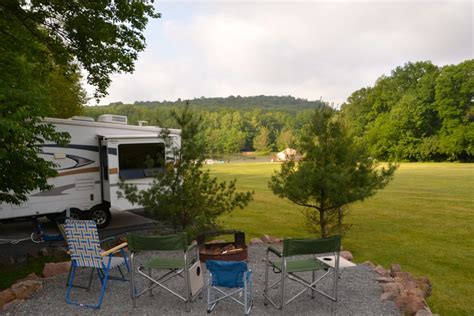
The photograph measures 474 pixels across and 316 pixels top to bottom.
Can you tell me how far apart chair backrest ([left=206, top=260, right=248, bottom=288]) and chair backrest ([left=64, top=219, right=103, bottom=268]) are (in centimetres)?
142

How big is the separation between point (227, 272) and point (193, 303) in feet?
2.42

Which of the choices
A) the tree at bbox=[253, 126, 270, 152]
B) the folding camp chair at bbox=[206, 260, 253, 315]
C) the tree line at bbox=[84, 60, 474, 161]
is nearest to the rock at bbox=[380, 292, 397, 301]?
the folding camp chair at bbox=[206, 260, 253, 315]

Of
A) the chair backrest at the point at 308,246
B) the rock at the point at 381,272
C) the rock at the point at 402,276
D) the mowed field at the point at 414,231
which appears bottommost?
the mowed field at the point at 414,231

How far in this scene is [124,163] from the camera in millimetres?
9539

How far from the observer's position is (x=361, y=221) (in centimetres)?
1122

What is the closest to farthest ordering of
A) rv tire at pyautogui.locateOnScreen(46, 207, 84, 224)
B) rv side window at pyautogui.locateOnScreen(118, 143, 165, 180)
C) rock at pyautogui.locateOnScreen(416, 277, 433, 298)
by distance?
rock at pyautogui.locateOnScreen(416, 277, 433, 298) < rv tire at pyautogui.locateOnScreen(46, 207, 84, 224) < rv side window at pyautogui.locateOnScreen(118, 143, 165, 180)

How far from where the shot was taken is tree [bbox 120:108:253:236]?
6.08 m

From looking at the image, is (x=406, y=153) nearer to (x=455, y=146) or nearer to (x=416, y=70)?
(x=455, y=146)

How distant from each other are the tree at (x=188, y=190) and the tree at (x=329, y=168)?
1.45 meters

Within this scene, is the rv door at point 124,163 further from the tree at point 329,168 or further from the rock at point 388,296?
the rock at point 388,296

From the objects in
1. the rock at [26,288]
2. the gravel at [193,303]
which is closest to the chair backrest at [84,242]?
the gravel at [193,303]

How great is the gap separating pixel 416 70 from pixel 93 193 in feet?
191

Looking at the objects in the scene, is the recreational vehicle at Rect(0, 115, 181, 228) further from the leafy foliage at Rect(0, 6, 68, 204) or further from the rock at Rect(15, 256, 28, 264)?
the leafy foliage at Rect(0, 6, 68, 204)

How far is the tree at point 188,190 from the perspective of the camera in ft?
20.0
